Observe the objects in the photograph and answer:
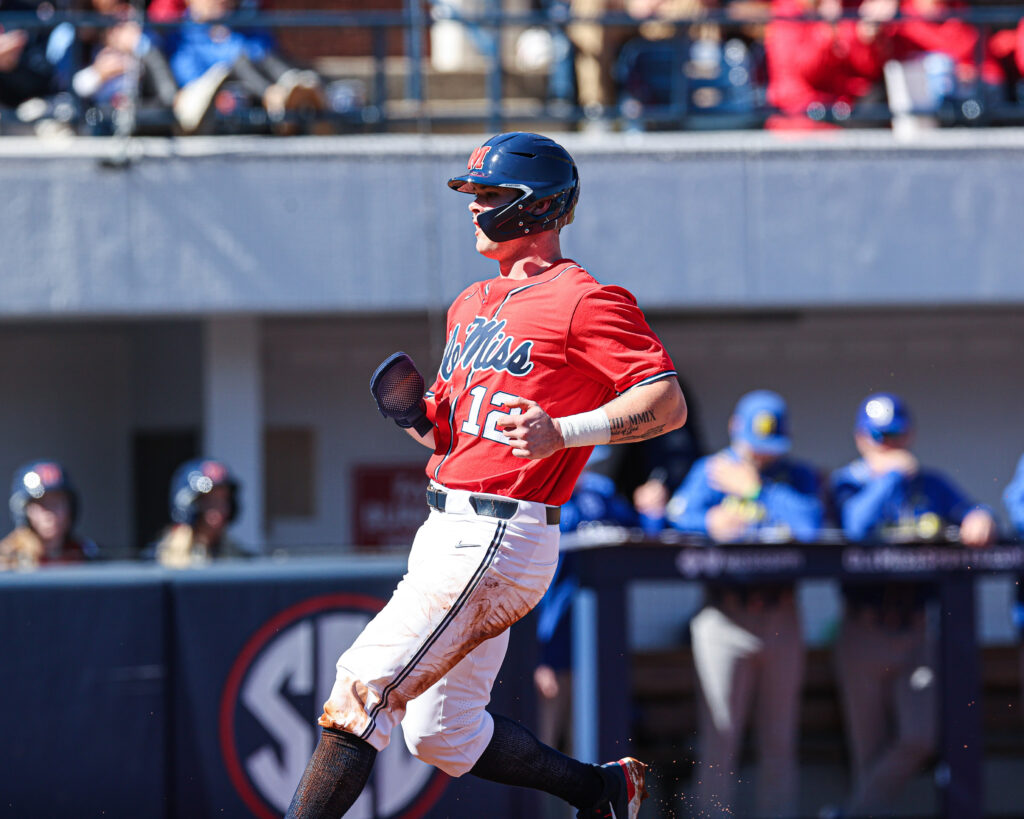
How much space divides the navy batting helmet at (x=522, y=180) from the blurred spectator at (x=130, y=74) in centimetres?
543

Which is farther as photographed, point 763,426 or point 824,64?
point 824,64

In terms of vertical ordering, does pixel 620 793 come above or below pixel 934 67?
below

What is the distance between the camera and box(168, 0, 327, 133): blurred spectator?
27.8ft

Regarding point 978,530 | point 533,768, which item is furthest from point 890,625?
point 533,768

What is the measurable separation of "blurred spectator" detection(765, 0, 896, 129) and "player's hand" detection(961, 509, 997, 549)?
342 cm

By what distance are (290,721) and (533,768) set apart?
2243mm

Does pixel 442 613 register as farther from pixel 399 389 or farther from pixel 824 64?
pixel 824 64

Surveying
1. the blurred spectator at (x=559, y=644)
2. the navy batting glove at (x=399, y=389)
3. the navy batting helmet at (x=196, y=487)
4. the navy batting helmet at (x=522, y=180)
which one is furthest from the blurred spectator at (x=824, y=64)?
the navy batting glove at (x=399, y=389)

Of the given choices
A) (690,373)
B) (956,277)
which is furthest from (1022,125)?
(690,373)

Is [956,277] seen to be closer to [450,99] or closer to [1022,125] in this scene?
[1022,125]

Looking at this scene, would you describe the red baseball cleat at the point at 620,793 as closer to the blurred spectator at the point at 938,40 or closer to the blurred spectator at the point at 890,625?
the blurred spectator at the point at 890,625

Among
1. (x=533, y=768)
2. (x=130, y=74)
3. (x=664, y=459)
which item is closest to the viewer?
(x=533, y=768)

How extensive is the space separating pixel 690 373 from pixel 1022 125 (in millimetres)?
2781

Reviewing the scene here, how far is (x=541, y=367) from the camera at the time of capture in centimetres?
350
